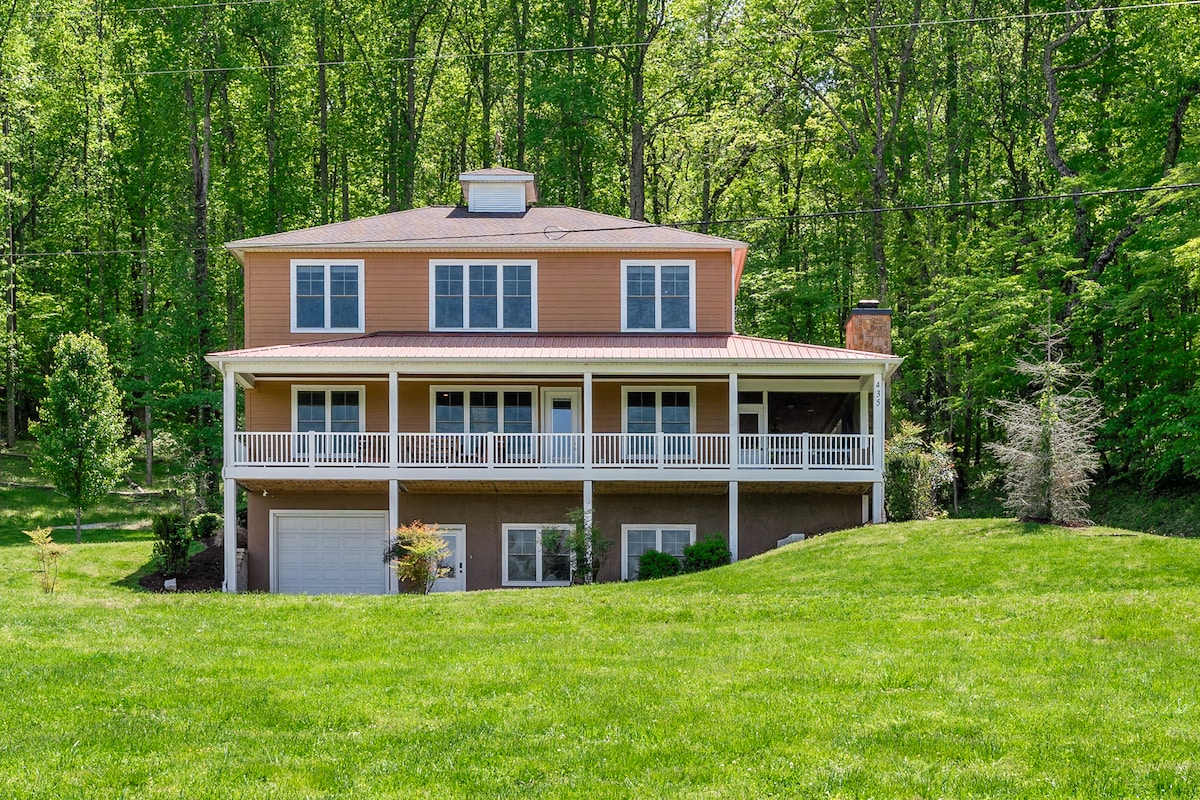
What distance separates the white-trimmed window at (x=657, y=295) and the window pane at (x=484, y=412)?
10.8 feet

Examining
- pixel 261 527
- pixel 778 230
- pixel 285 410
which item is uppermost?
pixel 778 230

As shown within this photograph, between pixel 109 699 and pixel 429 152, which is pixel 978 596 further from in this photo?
pixel 429 152

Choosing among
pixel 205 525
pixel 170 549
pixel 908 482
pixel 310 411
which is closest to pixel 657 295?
pixel 908 482

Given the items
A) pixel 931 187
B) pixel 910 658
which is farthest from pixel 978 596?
pixel 931 187

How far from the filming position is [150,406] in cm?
3434

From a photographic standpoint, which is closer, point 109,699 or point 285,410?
point 109,699

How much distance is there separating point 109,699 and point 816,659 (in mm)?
6600

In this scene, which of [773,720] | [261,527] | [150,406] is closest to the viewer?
[773,720]

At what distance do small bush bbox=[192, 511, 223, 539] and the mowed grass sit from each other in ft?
32.6

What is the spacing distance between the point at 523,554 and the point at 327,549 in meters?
4.04

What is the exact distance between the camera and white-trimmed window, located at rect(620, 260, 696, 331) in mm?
26359

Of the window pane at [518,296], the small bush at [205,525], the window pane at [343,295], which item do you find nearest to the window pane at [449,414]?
the window pane at [518,296]

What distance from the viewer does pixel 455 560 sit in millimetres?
24578

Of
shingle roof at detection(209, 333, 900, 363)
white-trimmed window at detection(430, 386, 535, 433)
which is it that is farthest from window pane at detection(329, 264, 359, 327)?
white-trimmed window at detection(430, 386, 535, 433)
